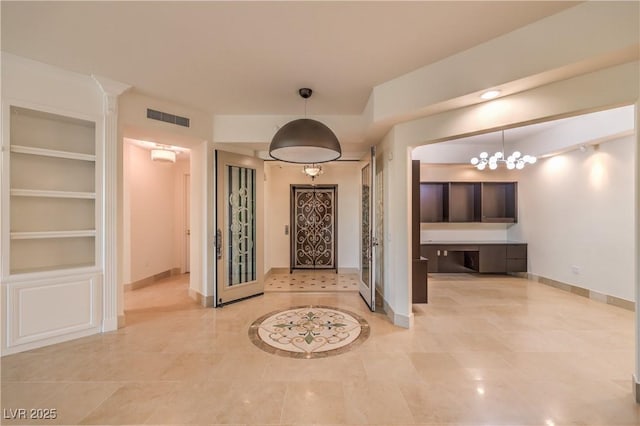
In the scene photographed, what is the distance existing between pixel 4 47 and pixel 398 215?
4639 millimetres

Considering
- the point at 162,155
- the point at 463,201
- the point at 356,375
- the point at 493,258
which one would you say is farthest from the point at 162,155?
the point at 493,258

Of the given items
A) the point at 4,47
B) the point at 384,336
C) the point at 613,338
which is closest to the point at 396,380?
the point at 384,336

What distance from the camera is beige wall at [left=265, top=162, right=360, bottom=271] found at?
22.9ft

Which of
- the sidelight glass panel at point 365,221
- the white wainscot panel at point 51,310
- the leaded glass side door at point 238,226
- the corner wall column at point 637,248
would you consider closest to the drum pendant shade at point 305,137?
the sidelight glass panel at point 365,221

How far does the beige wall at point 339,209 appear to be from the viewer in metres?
6.99

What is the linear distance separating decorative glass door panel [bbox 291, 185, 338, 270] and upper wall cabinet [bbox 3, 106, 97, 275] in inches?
175

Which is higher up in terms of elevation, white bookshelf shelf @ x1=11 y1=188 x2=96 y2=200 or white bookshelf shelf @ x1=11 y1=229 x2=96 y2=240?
white bookshelf shelf @ x1=11 y1=188 x2=96 y2=200

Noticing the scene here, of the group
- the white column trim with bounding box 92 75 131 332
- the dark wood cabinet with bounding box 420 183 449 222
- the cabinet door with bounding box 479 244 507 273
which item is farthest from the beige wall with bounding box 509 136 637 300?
the white column trim with bounding box 92 75 131 332

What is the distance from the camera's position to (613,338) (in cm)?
312

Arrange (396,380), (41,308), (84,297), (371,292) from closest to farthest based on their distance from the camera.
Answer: (396,380), (41,308), (84,297), (371,292)

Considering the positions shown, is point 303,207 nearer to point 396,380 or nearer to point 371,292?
point 371,292

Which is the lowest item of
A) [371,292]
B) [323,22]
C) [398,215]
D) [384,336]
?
[384,336]

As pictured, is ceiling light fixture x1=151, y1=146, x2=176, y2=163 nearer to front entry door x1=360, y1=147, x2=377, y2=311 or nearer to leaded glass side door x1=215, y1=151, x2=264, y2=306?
leaded glass side door x1=215, y1=151, x2=264, y2=306

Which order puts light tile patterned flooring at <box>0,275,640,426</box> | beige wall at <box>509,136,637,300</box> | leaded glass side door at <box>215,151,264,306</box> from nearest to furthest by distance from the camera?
1. light tile patterned flooring at <box>0,275,640,426</box>
2. beige wall at <box>509,136,637,300</box>
3. leaded glass side door at <box>215,151,264,306</box>
